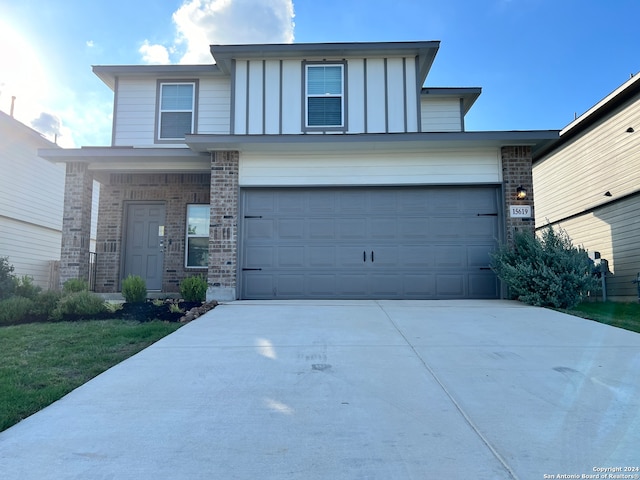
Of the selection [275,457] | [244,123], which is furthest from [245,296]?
[275,457]

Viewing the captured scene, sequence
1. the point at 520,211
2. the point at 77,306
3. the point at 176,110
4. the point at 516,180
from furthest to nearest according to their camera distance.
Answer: the point at 176,110 → the point at 516,180 → the point at 520,211 → the point at 77,306

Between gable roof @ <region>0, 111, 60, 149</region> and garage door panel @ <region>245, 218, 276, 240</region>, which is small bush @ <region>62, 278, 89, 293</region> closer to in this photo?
garage door panel @ <region>245, 218, 276, 240</region>

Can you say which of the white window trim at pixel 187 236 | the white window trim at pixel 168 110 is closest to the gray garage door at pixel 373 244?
the white window trim at pixel 187 236

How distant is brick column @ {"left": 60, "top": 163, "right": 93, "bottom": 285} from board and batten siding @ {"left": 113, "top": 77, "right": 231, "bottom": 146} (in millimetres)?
1292

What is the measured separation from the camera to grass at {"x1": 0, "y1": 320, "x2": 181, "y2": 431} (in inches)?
133

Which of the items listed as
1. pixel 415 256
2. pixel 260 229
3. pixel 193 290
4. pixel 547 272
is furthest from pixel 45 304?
pixel 547 272

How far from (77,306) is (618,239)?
11932 millimetres

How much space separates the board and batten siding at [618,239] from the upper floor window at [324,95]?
6.31m

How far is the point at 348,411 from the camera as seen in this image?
3043 millimetres

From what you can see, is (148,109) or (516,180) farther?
(148,109)

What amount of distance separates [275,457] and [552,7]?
1202cm

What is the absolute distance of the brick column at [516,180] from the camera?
27.8ft

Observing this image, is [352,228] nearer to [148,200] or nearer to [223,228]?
[223,228]

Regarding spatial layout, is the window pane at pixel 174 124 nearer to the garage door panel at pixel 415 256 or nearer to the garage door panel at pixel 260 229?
the garage door panel at pixel 260 229
